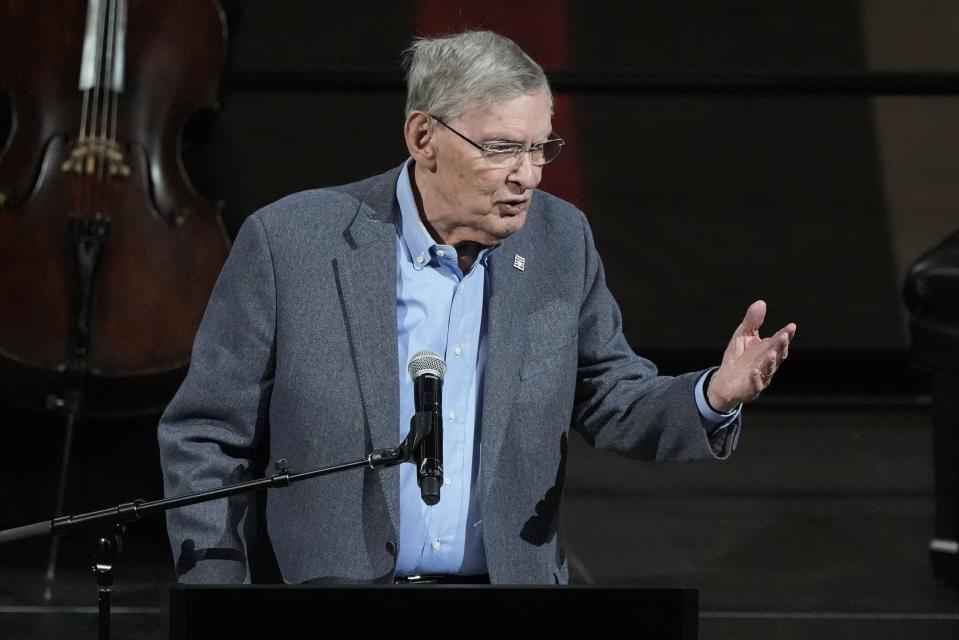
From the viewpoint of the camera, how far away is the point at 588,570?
12.7ft

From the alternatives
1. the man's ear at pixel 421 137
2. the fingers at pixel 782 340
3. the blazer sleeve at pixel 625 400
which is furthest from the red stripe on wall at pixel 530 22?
the fingers at pixel 782 340

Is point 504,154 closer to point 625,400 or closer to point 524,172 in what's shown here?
point 524,172

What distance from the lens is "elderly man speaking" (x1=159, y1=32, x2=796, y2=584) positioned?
7.16 feet

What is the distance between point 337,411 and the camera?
220cm

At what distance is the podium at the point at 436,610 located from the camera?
63.6 inches

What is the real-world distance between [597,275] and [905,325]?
2856 millimetres

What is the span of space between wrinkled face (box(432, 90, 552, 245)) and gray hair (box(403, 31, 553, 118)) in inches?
0.6

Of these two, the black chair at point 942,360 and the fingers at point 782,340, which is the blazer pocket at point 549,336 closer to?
the fingers at point 782,340

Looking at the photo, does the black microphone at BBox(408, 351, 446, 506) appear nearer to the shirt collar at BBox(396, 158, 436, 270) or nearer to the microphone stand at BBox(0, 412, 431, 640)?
the microphone stand at BBox(0, 412, 431, 640)

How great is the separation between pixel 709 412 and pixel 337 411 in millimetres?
549

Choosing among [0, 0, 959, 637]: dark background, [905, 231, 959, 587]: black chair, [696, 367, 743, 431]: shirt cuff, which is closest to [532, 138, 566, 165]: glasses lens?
[696, 367, 743, 431]: shirt cuff

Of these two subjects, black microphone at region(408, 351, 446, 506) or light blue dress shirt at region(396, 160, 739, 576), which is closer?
black microphone at region(408, 351, 446, 506)

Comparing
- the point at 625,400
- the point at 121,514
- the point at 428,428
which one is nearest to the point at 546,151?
the point at 625,400

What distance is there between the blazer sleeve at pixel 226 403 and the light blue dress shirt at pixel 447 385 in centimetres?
21
